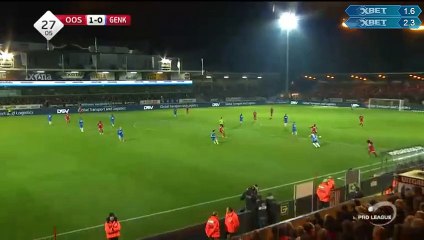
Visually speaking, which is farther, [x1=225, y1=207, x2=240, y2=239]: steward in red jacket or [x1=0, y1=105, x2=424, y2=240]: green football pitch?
[x1=0, y1=105, x2=424, y2=240]: green football pitch

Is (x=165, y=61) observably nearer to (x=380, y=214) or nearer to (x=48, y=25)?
(x=48, y=25)

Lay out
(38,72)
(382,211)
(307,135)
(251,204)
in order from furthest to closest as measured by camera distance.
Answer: (38,72) < (307,135) < (251,204) < (382,211)

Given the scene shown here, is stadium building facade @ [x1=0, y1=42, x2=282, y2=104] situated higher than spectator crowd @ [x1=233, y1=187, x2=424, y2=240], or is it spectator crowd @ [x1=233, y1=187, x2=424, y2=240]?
stadium building facade @ [x1=0, y1=42, x2=282, y2=104]

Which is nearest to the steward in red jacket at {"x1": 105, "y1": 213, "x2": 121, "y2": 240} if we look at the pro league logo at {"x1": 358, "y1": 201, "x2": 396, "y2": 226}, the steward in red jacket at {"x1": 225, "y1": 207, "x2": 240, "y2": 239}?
the steward in red jacket at {"x1": 225, "y1": 207, "x2": 240, "y2": 239}

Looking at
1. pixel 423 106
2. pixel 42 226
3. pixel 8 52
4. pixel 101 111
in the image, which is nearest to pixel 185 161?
pixel 42 226

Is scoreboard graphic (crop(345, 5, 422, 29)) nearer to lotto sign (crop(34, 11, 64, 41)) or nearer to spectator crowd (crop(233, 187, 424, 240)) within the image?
spectator crowd (crop(233, 187, 424, 240))

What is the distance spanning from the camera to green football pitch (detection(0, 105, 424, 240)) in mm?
15664

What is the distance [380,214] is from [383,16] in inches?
803

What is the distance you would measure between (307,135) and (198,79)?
6110 centimetres

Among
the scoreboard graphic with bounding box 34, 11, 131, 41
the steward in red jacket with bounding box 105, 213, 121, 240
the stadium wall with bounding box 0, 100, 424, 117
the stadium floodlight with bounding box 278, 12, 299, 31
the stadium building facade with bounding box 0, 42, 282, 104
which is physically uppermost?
the stadium floodlight with bounding box 278, 12, 299, 31

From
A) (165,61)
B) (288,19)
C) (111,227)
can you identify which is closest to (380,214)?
(111,227)

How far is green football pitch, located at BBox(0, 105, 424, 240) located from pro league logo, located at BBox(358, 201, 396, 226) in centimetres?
798

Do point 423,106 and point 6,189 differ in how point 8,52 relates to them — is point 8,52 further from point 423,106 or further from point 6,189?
point 423,106

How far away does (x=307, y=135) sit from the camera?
3781 centimetres
